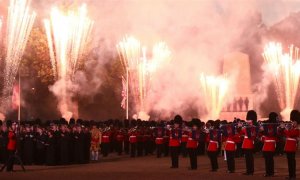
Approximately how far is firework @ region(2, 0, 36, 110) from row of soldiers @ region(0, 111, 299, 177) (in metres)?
12.3

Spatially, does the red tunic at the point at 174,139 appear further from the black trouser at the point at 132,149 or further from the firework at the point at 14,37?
the firework at the point at 14,37

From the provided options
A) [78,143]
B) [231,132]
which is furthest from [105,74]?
[231,132]

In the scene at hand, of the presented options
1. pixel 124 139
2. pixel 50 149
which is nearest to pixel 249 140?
pixel 50 149

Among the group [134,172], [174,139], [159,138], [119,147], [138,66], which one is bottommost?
[134,172]

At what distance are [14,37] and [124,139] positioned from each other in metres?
14.7

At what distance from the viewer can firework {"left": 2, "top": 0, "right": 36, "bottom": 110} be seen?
4500 cm

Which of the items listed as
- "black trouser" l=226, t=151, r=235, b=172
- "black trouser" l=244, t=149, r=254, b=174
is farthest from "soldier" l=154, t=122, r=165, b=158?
"black trouser" l=244, t=149, r=254, b=174

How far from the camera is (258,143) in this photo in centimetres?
3694

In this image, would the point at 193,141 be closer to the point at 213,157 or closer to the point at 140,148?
the point at 213,157

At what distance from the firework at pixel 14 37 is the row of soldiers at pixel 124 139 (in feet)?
40.3

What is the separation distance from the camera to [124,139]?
3794 cm

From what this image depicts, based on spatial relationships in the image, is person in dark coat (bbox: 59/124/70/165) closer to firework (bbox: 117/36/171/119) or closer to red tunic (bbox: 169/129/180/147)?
red tunic (bbox: 169/129/180/147)

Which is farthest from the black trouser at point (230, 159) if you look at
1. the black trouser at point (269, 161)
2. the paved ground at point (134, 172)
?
the black trouser at point (269, 161)

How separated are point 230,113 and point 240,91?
2686 mm
